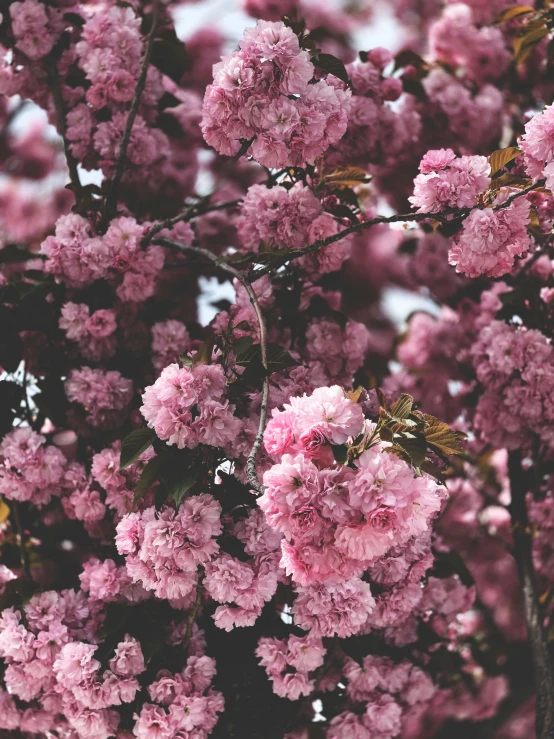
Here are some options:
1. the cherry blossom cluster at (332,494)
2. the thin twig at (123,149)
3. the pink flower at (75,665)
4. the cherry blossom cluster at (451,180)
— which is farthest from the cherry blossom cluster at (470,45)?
the pink flower at (75,665)

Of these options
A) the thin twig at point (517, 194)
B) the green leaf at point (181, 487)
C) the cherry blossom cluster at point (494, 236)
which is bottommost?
the green leaf at point (181, 487)

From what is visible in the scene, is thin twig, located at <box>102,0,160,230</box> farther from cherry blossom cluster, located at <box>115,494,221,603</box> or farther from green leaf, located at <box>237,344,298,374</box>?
cherry blossom cluster, located at <box>115,494,221,603</box>

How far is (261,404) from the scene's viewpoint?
2080mm

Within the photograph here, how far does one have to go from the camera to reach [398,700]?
9.24 feet

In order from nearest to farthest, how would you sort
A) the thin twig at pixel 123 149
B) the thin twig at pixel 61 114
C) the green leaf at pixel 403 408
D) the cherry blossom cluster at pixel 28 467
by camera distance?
the green leaf at pixel 403 408 < the cherry blossom cluster at pixel 28 467 < the thin twig at pixel 123 149 < the thin twig at pixel 61 114

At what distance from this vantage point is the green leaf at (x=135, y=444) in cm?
216

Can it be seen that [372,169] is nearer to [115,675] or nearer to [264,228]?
[264,228]

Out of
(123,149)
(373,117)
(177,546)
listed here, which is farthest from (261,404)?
(373,117)

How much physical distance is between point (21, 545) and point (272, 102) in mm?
1620

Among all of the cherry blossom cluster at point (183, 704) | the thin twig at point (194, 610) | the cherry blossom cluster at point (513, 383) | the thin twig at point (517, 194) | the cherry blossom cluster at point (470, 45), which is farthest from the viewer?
the cherry blossom cluster at point (470, 45)

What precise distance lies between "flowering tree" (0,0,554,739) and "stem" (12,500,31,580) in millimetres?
16

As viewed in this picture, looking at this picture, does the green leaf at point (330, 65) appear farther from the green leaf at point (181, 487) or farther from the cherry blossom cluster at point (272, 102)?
the green leaf at point (181, 487)

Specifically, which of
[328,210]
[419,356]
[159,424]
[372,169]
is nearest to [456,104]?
[372,169]

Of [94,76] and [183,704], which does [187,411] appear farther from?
[94,76]
